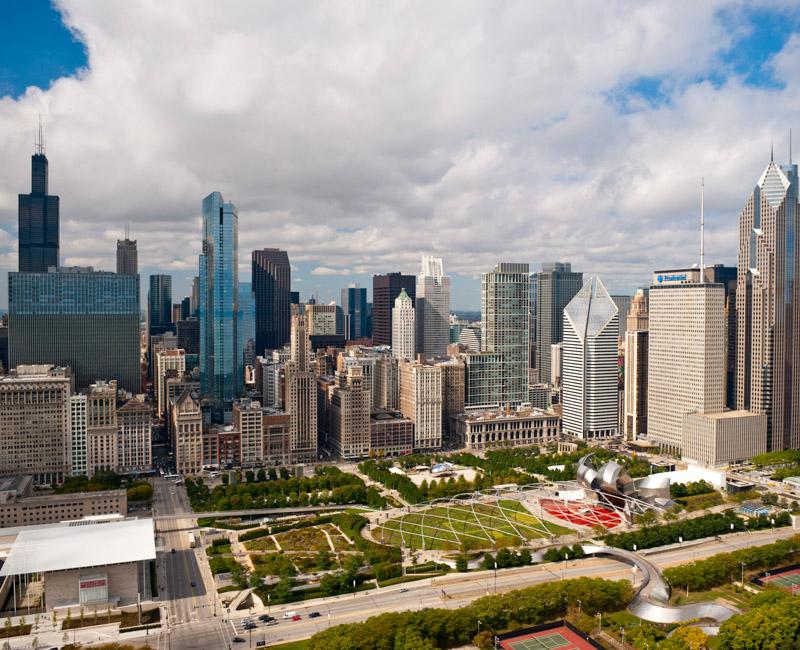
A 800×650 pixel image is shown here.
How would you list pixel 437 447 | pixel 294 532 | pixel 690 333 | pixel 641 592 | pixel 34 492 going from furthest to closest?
pixel 437 447 < pixel 690 333 < pixel 34 492 < pixel 294 532 < pixel 641 592

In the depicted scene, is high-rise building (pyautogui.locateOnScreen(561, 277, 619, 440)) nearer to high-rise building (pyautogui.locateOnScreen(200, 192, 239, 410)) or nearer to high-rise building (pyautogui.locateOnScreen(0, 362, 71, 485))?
high-rise building (pyautogui.locateOnScreen(200, 192, 239, 410))

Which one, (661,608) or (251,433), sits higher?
(251,433)

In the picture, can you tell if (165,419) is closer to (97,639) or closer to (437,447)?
(437,447)

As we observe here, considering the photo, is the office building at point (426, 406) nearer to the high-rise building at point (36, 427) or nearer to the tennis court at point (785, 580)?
the high-rise building at point (36, 427)

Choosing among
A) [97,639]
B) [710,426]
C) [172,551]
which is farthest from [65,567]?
[710,426]

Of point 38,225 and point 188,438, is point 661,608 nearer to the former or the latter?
point 188,438

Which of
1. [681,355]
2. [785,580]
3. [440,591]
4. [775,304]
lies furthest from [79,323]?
[775,304]
